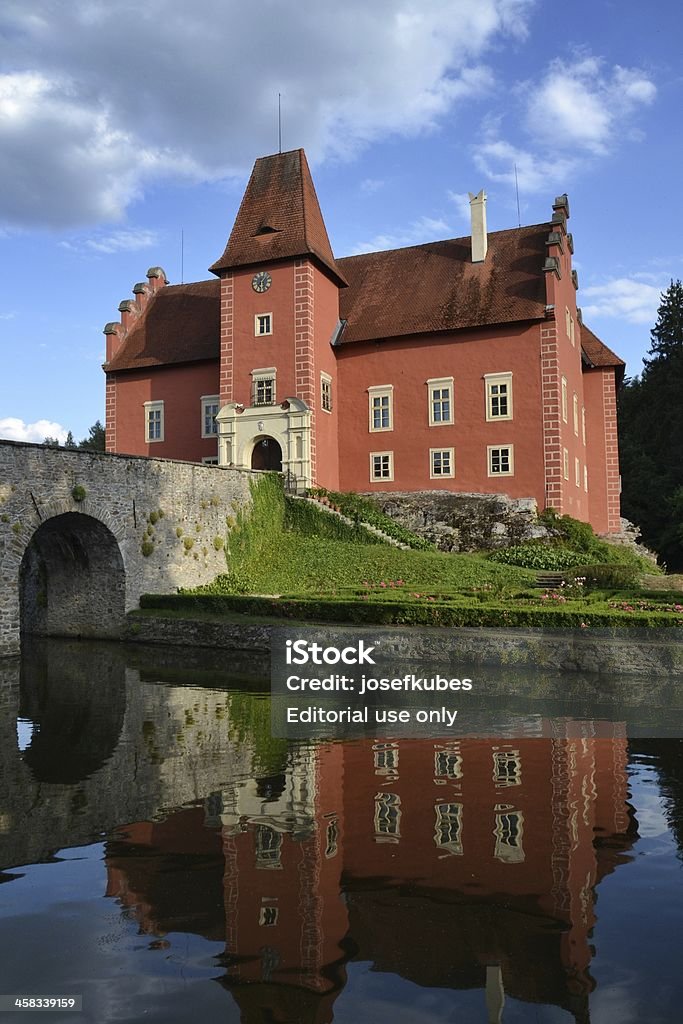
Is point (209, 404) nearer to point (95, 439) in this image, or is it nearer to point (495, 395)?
point (495, 395)

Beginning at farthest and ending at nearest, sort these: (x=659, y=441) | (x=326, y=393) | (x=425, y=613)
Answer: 1. (x=659, y=441)
2. (x=326, y=393)
3. (x=425, y=613)

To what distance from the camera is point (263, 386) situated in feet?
110

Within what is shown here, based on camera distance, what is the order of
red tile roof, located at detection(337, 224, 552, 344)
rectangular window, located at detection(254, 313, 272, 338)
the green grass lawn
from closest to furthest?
the green grass lawn < red tile roof, located at detection(337, 224, 552, 344) < rectangular window, located at detection(254, 313, 272, 338)

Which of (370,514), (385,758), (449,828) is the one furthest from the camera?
(370,514)

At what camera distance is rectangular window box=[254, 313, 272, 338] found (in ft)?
110

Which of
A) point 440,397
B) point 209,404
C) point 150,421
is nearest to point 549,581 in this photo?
point 440,397

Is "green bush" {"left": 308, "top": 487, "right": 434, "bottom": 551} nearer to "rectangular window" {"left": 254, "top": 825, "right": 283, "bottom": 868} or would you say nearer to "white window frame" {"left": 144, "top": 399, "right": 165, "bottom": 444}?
"white window frame" {"left": 144, "top": 399, "right": 165, "bottom": 444}

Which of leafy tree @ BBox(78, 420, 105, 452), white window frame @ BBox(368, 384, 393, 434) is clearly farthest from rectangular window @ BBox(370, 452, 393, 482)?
leafy tree @ BBox(78, 420, 105, 452)

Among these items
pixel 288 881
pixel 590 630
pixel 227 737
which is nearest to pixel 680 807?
pixel 288 881

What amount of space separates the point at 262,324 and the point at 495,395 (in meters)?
10.4

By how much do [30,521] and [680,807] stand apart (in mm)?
16013

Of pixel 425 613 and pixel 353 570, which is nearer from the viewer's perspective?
pixel 425 613

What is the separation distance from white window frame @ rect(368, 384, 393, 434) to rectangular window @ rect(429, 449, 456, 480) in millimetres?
2374

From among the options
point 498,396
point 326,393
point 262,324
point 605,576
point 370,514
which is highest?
point 262,324
